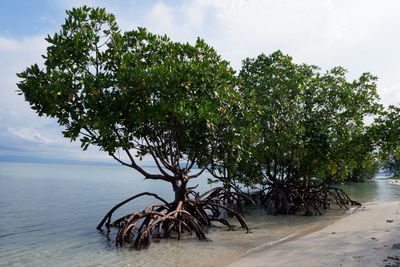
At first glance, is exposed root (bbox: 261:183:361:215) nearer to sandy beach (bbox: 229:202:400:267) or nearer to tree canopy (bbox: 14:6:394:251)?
tree canopy (bbox: 14:6:394:251)

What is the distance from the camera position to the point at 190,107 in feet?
30.6

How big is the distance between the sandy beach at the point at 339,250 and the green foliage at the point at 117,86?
4.03m

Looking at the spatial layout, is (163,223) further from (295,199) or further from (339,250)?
(295,199)

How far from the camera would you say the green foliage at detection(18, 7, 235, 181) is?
28.6 feet

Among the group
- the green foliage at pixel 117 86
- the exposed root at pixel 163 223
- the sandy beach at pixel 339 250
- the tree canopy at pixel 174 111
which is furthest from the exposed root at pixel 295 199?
the green foliage at pixel 117 86

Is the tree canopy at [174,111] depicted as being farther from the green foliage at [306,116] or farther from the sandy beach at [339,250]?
the sandy beach at [339,250]

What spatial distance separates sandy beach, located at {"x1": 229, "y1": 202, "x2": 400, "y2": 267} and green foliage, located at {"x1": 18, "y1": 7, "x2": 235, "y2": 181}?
4031 mm

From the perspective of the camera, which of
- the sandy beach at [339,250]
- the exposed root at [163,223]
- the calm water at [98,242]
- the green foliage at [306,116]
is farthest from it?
the green foliage at [306,116]

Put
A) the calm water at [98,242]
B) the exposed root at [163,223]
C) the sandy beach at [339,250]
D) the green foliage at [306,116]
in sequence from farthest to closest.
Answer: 1. the green foliage at [306,116]
2. the exposed root at [163,223]
3. the calm water at [98,242]
4. the sandy beach at [339,250]

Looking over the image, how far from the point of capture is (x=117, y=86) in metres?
9.19

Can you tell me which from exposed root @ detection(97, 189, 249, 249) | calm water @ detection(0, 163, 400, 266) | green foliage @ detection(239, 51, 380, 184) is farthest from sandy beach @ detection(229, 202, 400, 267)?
green foliage @ detection(239, 51, 380, 184)

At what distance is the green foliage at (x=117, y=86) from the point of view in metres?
8.71

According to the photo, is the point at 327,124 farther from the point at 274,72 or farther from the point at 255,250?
the point at 255,250

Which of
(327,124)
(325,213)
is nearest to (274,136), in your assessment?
(327,124)
